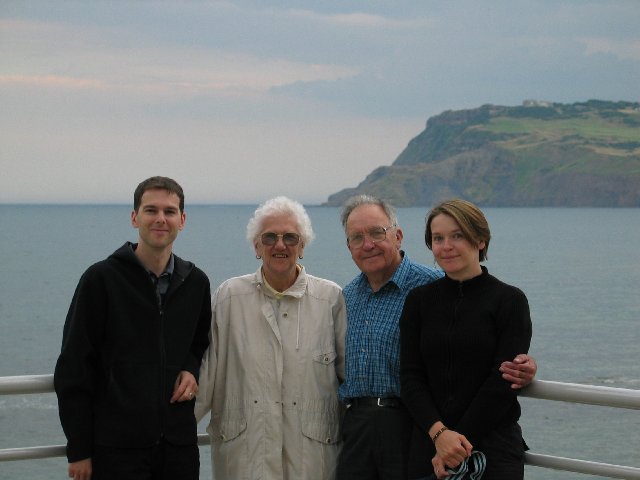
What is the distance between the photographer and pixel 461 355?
3416 millimetres

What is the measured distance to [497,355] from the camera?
11.1 feet

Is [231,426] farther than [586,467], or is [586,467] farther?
[231,426]

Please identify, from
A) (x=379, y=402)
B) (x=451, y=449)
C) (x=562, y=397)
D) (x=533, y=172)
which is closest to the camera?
(x=451, y=449)

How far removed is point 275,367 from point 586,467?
4.40 feet

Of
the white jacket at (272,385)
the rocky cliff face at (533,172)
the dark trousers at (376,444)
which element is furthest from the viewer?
the rocky cliff face at (533,172)

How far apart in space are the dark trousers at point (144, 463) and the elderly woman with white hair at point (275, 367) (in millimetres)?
332

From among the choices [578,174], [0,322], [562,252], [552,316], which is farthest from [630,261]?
[578,174]

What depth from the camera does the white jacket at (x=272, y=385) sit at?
3869 millimetres

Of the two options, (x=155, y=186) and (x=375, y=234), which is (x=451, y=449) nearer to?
(x=375, y=234)

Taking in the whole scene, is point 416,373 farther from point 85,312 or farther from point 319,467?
point 85,312

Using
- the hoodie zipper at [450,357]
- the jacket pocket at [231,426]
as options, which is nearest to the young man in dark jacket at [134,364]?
the jacket pocket at [231,426]

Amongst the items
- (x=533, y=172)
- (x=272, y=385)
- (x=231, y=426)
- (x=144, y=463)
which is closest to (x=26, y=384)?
(x=144, y=463)

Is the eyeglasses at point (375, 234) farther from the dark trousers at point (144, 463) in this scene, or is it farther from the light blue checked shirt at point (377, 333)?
the dark trousers at point (144, 463)

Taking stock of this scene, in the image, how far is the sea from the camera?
2120 cm
